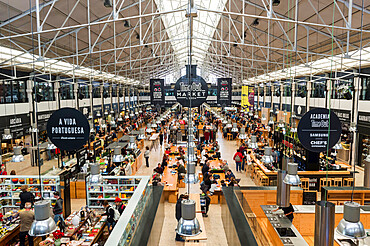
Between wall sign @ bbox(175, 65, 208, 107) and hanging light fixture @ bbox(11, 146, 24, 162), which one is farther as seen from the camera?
wall sign @ bbox(175, 65, 208, 107)

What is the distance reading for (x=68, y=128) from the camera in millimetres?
5535

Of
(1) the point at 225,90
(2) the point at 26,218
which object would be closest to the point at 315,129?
(2) the point at 26,218

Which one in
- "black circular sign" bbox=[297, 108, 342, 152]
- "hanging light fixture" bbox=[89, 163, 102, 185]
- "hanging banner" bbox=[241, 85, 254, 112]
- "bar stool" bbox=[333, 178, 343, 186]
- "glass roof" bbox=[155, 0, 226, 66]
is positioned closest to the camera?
"black circular sign" bbox=[297, 108, 342, 152]

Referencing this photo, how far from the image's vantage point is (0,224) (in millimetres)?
7418

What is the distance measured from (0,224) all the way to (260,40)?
1401 centimetres

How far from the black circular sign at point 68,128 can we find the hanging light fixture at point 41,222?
1.64 m

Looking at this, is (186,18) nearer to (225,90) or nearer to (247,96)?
(225,90)

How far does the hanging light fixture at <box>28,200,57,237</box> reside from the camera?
392cm

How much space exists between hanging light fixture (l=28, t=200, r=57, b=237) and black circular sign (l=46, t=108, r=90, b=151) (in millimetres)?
1644

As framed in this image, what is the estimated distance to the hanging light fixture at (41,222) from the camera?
3.92m

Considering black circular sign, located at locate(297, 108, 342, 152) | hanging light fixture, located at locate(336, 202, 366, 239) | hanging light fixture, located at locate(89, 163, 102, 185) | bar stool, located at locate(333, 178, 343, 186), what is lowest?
bar stool, located at locate(333, 178, 343, 186)

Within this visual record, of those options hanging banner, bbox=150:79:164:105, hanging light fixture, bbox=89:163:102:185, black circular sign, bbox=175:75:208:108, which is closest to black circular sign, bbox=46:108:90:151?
hanging light fixture, bbox=89:163:102:185

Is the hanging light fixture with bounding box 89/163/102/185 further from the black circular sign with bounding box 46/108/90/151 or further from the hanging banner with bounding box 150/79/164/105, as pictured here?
the hanging banner with bounding box 150/79/164/105

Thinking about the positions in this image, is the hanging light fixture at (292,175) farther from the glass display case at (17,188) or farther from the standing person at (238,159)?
the standing person at (238,159)
